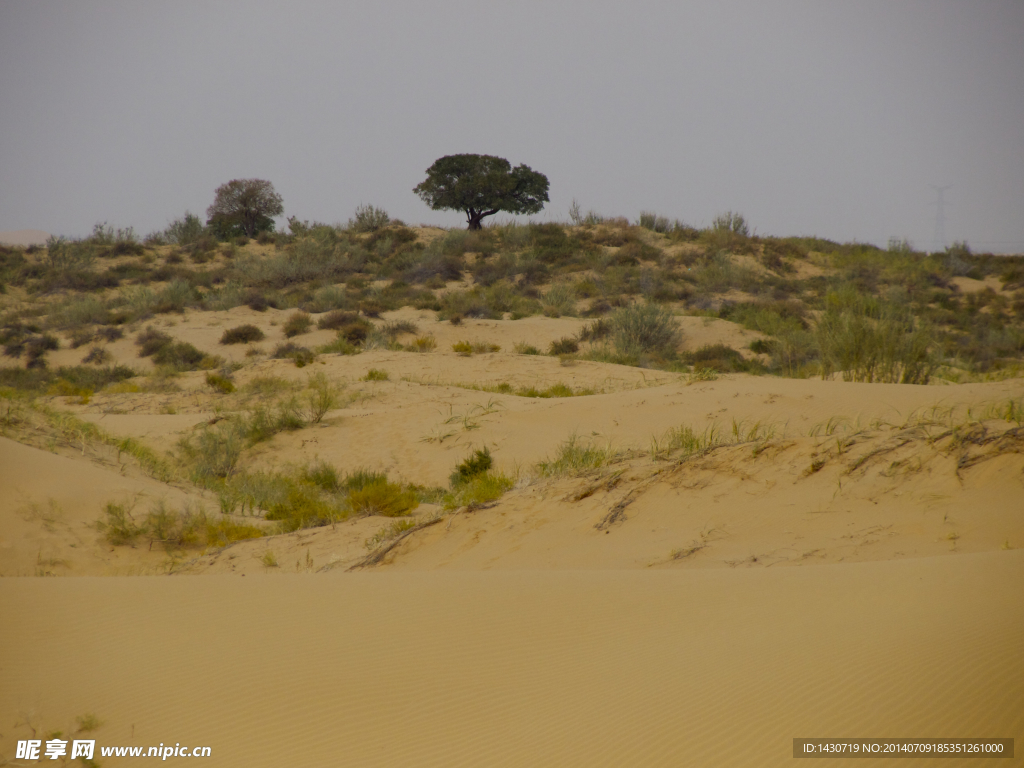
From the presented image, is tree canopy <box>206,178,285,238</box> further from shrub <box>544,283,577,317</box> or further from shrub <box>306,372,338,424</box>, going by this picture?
shrub <box>306,372,338,424</box>

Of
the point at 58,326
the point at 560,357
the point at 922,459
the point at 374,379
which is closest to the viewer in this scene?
the point at 922,459

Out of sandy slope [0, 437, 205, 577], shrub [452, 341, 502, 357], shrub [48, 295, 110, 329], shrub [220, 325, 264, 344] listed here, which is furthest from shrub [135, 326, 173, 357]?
sandy slope [0, 437, 205, 577]

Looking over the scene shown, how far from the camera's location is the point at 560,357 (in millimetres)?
16578

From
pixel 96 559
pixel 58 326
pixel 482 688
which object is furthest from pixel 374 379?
pixel 58 326

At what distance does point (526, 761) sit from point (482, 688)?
0.63m

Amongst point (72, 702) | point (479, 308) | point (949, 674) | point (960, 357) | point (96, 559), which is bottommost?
point (96, 559)

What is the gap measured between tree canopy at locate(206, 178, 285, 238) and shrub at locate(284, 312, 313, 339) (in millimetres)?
18809

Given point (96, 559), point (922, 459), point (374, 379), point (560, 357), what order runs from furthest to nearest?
point (560, 357)
point (374, 379)
point (96, 559)
point (922, 459)

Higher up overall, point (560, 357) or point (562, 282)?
point (562, 282)

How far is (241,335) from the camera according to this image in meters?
19.9

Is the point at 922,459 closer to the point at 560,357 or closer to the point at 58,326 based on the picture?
the point at 560,357

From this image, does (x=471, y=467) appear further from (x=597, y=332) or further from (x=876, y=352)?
(x=597, y=332)

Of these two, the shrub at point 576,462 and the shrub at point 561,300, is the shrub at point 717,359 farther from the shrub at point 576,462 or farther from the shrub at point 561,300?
the shrub at point 576,462

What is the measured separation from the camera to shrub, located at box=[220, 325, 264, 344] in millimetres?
19812
